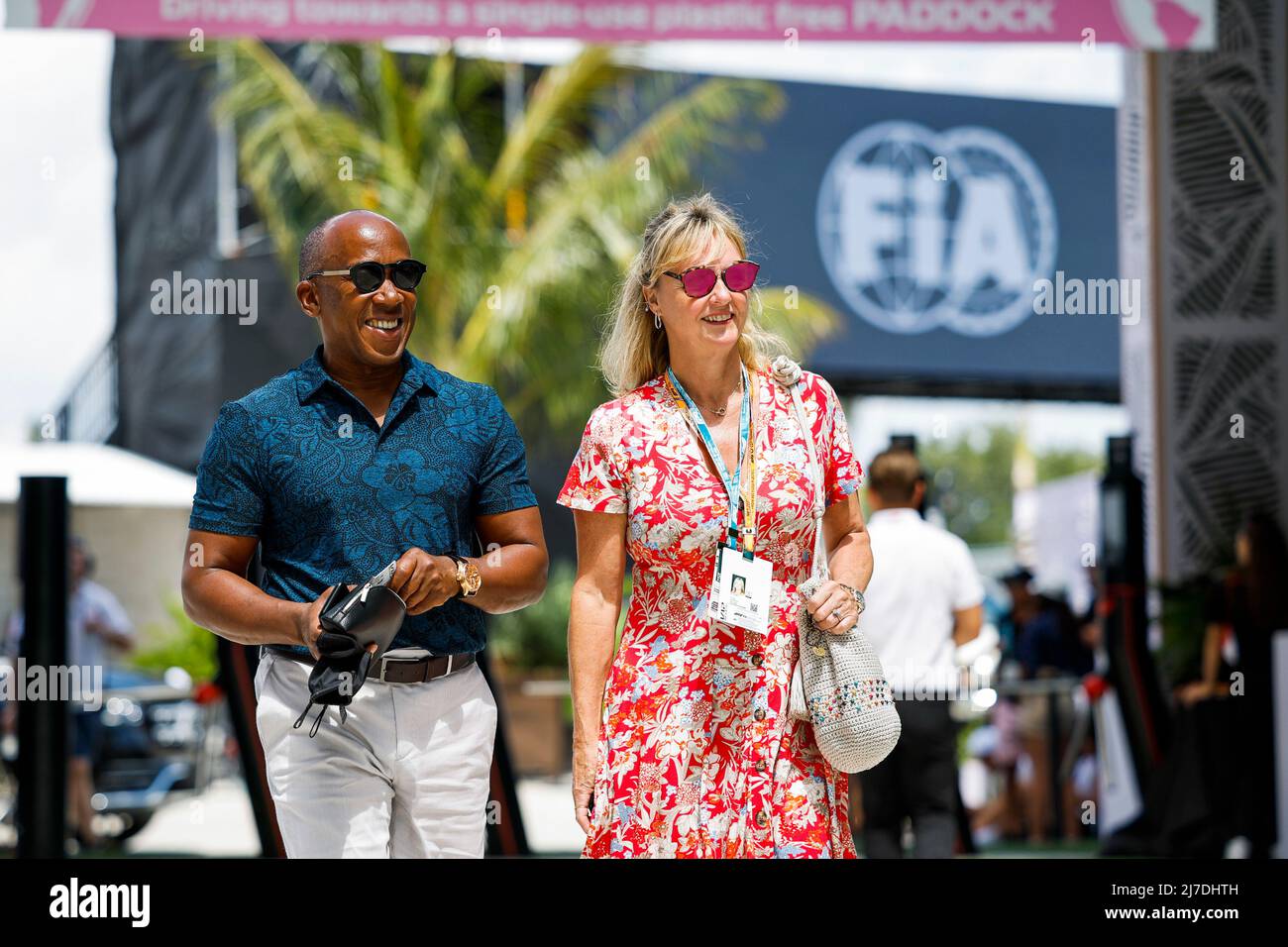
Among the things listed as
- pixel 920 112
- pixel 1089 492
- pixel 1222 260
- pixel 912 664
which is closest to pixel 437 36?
pixel 912 664

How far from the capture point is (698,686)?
2748 millimetres

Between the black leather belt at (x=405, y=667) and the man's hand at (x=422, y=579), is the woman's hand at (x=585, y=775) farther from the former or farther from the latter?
the man's hand at (x=422, y=579)

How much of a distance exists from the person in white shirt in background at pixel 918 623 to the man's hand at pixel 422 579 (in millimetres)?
2450

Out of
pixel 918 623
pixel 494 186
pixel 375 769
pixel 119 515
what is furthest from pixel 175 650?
pixel 375 769

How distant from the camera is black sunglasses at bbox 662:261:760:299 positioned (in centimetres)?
277

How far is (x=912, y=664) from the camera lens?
496 cm

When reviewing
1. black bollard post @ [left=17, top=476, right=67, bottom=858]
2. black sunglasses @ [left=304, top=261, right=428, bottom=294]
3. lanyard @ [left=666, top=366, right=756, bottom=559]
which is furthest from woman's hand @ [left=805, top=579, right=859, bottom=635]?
black bollard post @ [left=17, top=476, right=67, bottom=858]

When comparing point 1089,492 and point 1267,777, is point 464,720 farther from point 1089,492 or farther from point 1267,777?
point 1089,492

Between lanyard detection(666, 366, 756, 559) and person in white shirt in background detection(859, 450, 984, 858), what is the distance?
2.15 metres

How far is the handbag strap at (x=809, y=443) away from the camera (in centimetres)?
278

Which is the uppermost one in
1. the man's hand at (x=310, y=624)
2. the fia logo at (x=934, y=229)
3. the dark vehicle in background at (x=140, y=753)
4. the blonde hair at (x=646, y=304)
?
the fia logo at (x=934, y=229)

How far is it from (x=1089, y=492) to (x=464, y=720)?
10759 millimetres

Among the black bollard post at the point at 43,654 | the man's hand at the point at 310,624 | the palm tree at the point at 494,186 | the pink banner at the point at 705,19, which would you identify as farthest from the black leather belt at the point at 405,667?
the palm tree at the point at 494,186

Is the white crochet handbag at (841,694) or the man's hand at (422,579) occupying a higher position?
the man's hand at (422,579)
